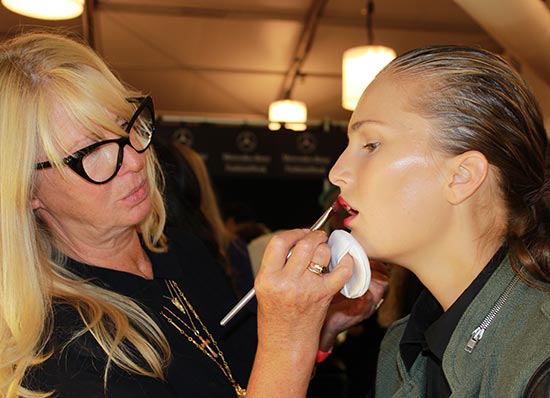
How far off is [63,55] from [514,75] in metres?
0.77

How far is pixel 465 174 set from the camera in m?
1.10

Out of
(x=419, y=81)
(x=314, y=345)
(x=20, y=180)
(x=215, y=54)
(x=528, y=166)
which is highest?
(x=215, y=54)

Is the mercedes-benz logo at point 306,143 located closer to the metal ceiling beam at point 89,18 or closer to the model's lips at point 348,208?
the metal ceiling beam at point 89,18

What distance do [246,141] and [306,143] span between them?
42cm

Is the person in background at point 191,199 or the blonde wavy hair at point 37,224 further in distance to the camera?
the person in background at point 191,199

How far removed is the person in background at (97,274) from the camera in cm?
111

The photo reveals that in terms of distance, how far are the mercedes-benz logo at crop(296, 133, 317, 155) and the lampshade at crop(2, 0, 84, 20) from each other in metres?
2.03

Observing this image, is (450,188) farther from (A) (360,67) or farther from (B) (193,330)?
(A) (360,67)

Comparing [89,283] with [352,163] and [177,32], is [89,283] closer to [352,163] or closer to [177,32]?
[352,163]

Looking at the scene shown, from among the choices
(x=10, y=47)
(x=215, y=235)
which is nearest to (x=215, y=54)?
(x=215, y=235)

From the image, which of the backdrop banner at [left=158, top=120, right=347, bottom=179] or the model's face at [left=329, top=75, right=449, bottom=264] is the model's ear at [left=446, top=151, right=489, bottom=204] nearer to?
the model's face at [left=329, top=75, right=449, bottom=264]

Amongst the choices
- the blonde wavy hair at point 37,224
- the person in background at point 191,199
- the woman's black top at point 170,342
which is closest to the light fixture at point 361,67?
the person in background at point 191,199

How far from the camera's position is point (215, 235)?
2.25 metres

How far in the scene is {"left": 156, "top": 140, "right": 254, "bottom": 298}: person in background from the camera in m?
1.99
